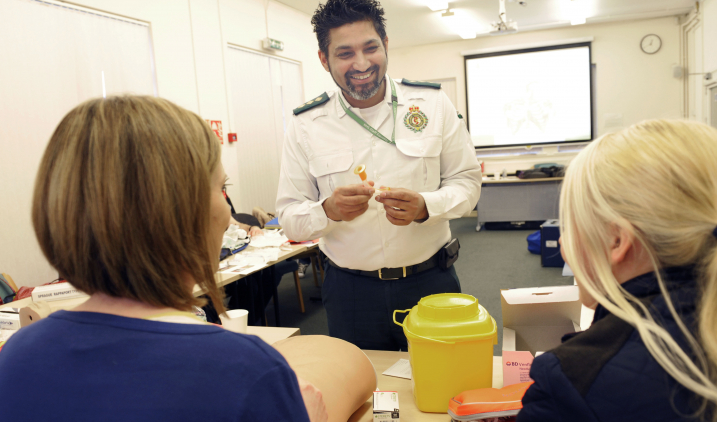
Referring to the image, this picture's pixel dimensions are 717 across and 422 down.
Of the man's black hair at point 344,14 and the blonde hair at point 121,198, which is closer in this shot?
the blonde hair at point 121,198

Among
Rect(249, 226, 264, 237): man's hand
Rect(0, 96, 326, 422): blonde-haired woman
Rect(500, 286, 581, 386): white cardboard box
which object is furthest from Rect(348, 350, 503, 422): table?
Rect(249, 226, 264, 237): man's hand

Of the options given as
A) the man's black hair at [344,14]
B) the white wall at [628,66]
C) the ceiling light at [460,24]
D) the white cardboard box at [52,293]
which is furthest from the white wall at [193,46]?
the white wall at [628,66]

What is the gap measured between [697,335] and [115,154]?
0.85m

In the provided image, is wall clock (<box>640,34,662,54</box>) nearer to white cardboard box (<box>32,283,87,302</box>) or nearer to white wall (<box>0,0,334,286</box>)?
white wall (<box>0,0,334,286</box>)

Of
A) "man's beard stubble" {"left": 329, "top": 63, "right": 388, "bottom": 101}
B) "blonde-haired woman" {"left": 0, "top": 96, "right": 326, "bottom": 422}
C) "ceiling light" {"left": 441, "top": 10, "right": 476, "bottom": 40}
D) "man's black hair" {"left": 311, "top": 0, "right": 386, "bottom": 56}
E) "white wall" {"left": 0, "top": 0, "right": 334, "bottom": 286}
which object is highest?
"ceiling light" {"left": 441, "top": 10, "right": 476, "bottom": 40}

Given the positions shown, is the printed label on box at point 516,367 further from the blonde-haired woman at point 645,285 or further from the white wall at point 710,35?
the white wall at point 710,35

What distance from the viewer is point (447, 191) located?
1.70 metres

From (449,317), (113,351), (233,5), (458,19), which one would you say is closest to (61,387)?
(113,351)

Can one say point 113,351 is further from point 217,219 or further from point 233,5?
point 233,5

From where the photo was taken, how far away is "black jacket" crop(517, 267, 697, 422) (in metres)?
0.65

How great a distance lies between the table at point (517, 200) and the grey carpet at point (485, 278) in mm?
647

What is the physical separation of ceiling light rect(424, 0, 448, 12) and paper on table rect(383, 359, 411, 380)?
5.86 meters

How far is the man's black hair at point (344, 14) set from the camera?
5.59 feet

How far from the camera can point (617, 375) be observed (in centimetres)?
66
